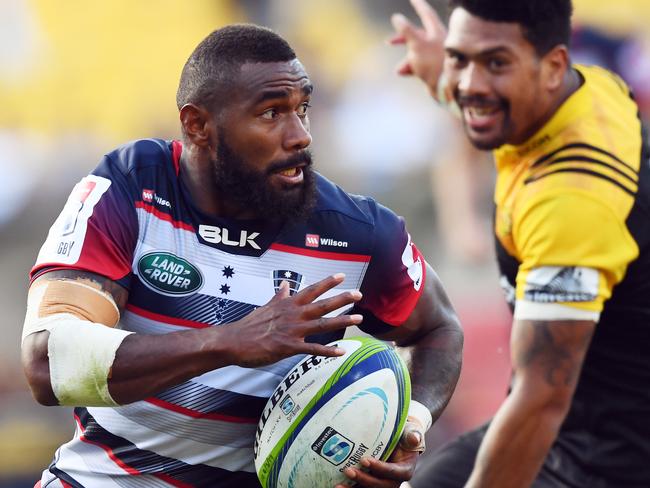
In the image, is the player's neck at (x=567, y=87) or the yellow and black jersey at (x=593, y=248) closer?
the yellow and black jersey at (x=593, y=248)

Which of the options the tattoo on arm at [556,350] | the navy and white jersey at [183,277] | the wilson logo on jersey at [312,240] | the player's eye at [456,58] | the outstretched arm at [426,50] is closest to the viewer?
the navy and white jersey at [183,277]

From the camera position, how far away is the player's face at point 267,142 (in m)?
4.00

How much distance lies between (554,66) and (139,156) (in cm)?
217

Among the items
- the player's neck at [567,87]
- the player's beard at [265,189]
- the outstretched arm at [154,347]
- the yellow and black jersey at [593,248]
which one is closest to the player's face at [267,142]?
the player's beard at [265,189]

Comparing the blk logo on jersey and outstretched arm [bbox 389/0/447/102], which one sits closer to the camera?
the blk logo on jersey

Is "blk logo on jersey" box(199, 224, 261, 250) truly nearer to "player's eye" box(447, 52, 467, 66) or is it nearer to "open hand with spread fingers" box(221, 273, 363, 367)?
"open hand with spread fingers" box(221, 273, 363, 367)

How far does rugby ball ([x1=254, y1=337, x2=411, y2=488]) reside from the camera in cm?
375

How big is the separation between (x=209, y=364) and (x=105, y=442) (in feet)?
2.75

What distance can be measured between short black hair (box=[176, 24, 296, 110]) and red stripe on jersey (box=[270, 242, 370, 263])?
573 mm

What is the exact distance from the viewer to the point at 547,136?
518 centimetres

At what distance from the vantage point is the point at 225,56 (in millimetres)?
4027

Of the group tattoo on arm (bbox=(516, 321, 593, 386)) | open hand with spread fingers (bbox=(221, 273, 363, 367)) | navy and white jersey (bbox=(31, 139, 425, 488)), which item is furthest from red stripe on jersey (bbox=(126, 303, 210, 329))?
tattoo on arm (bbox=(516, 321, 593, 386))

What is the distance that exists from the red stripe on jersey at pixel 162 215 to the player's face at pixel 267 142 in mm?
203

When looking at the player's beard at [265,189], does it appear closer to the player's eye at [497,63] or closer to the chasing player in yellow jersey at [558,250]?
the chasing player in yellow jersey at [558,250]
